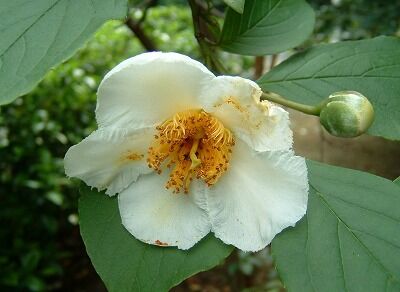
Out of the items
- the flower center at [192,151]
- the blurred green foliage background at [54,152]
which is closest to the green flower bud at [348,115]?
the flower center at [192,151]

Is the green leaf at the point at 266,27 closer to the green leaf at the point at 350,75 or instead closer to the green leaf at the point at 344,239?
the green leaf at the point at 350,75

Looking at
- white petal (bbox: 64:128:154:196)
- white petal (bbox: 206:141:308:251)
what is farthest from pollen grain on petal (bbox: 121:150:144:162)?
white petal (bbox: 206:141:308:251)

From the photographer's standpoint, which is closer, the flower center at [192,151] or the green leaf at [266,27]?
the flower center at [192,151]

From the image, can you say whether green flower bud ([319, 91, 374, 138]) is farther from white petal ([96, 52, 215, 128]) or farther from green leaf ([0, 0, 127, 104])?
green leaf ([0, 0, 127, 104])

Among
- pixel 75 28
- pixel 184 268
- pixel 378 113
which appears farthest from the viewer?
pixel 378 113

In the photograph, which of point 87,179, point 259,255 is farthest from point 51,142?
point 87,179

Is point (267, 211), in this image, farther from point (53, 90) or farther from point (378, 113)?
point (53, 90)
